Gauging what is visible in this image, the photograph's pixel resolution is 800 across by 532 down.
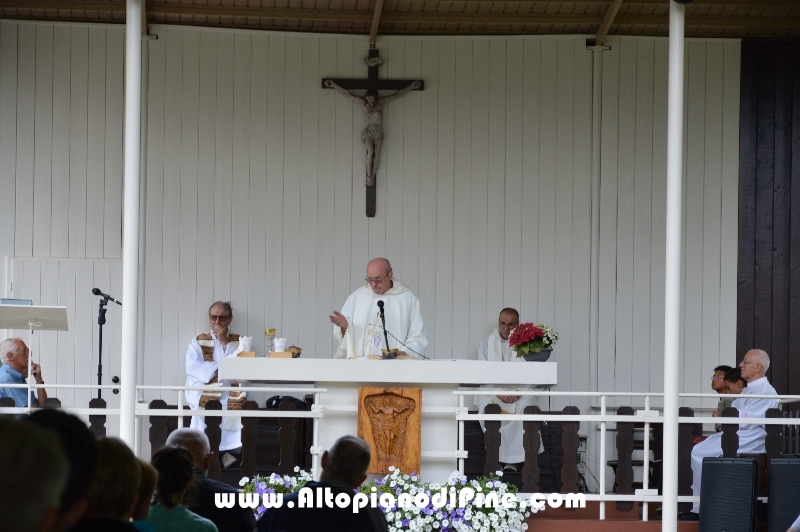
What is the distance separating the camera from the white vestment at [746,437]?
8.53 m

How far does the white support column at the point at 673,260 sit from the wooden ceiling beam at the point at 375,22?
3226 mm

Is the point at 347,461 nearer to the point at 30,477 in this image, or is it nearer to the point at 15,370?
the point at 30,477

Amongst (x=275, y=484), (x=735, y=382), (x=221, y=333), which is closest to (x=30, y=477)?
(x=275, y=484)

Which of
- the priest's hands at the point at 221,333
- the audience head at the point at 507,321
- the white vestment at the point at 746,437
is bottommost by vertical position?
the white vestment at the point at 746,437

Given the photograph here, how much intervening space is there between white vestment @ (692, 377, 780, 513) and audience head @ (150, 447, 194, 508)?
5.48 meters

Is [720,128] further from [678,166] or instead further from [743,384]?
[678,166]

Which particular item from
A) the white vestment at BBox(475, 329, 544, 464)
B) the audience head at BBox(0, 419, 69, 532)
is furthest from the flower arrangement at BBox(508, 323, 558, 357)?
the audience head at BBox(0, 419, 69, 532)

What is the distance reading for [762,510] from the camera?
812 cm

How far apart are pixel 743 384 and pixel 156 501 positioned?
21.1ft

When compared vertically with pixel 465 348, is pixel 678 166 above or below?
above

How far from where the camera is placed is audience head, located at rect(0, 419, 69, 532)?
2197mm

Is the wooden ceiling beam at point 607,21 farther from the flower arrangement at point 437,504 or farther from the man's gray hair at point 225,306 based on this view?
the flower arrangement at point 437,504

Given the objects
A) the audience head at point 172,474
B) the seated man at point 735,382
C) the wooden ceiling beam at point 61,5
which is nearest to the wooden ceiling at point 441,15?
the wooden ceiling beam at point 61,5

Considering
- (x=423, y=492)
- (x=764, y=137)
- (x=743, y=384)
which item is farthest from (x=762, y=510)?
(x=764, y=137)
